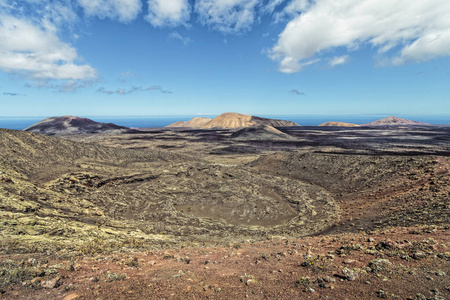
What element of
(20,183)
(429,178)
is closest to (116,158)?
(20,183)

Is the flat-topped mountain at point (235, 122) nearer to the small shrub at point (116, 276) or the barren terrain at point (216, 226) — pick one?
the barren terrain at point (216, 226)

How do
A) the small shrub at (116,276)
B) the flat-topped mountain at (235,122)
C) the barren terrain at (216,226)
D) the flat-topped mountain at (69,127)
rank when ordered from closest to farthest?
the barren terrain at (216,226) < the small shrub at (116,276) < the flat-topped mountain at (69,127) < the flat-topped mountain at (235,122)

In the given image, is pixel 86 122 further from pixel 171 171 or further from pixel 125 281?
pixel 125 281

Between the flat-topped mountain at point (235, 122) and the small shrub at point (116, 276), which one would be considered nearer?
the small shrub at point (116, 276)

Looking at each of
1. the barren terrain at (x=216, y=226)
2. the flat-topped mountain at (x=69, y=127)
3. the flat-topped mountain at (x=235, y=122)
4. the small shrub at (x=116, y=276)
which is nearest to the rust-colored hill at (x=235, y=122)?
the flat-topped mountain at (x=235, y=122)

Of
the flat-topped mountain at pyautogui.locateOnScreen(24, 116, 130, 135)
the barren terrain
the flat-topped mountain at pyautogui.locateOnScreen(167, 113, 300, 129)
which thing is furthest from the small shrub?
the flat-topped mountain at pyautogui.locateOnScreen(167, 113, 300, 129)

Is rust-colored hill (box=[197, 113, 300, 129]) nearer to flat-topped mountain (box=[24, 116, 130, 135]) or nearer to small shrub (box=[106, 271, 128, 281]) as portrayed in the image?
flat-topped mountain (box=[24, 116, 130, 135])

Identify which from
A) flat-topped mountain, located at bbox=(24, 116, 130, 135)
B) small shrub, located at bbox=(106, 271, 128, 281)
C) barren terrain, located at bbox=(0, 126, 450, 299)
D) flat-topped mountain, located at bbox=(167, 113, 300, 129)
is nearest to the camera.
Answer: barren terrain, located at bbox=(0, 126, 450, 299)

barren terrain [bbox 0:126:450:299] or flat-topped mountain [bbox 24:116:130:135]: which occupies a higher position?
flat-topped mountain [bbox 24:116:130:135]
